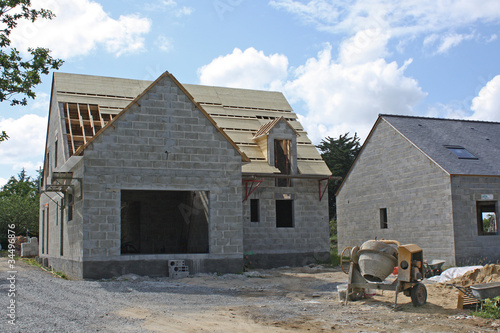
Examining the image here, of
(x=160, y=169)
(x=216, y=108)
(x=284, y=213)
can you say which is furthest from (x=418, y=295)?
(x=216, y=108)

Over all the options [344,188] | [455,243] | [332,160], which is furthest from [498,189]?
[332,160]

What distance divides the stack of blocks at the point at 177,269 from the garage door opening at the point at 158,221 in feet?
22.8

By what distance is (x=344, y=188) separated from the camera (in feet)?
102

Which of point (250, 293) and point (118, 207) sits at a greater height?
point (118, 207)

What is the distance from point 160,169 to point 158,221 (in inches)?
345

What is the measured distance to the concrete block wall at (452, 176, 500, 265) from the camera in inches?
891

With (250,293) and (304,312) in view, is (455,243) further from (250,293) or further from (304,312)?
(304,312)

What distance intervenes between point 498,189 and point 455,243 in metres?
3.69

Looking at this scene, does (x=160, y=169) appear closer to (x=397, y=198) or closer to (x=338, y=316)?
(x=338, y=316)

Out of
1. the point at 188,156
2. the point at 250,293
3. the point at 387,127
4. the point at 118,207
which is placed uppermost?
the point at 387,127

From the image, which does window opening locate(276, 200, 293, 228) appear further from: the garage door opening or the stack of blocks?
the stack of blocks

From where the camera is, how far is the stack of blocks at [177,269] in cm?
1867

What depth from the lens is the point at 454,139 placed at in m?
27.0

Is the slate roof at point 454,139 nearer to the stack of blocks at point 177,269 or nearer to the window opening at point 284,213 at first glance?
the window opening at point 284,213
